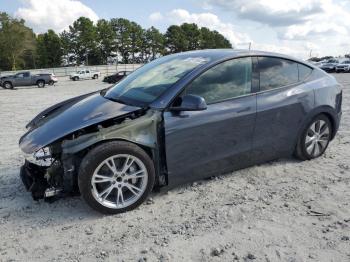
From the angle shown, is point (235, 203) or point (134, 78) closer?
point (235, 203)

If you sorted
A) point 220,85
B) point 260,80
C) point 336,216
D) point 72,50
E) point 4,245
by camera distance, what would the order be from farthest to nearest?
point 72,50 < point 260,80 < point 220,85 < point 336,216 < point 4,245

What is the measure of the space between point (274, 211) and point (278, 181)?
81 cm

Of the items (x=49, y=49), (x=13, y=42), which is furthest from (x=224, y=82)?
(x=49, y=49)

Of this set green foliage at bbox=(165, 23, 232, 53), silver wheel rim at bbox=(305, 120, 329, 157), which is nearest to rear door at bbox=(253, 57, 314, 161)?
silver wheel rim at bbox=(305, 120, 329, 157)

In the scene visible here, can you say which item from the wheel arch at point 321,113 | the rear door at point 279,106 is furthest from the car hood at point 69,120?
the wheel arch at point 321,113

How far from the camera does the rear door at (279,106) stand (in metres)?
4.56

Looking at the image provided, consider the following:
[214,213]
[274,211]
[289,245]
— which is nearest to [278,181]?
[274,211]

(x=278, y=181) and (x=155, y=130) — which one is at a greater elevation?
(x=155, y=130)

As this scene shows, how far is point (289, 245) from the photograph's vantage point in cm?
319

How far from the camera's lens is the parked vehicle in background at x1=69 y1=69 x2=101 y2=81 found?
159 ft

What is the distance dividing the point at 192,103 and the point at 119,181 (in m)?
1.07

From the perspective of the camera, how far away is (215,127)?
13.7 ft

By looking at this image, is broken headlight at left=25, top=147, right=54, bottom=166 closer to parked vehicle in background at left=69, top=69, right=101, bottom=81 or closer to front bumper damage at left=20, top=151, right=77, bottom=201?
front bumper damage at left=20, top=151, right=77, bottom=201

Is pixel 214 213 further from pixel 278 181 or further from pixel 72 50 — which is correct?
pixel 72 50
